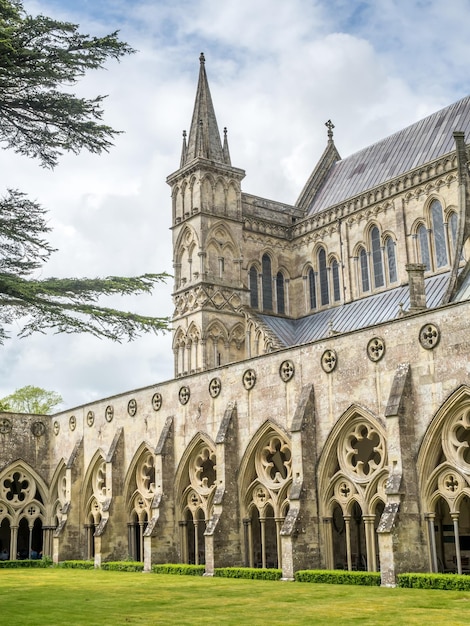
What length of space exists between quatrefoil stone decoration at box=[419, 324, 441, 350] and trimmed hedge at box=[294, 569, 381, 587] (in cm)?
612

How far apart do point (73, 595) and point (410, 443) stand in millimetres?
9407

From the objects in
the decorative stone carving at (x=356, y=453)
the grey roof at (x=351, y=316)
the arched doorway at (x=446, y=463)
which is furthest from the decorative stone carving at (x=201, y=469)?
the arched doorway at (x=446, y=463)

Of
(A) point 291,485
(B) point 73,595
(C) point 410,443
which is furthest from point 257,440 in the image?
(B) point 73,595

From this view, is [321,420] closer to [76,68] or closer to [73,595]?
[73,595]

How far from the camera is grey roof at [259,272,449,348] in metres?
36.5

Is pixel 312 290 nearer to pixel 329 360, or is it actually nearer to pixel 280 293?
pixel 280 293

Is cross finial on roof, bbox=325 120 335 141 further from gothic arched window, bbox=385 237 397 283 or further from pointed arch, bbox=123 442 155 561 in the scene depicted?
pointed arch, bbox=123 442 155 561

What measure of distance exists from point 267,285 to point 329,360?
2054 cm

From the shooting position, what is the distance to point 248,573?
24672 millimetres

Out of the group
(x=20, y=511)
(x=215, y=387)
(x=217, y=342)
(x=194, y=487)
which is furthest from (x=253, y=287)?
(x=194, y=487)

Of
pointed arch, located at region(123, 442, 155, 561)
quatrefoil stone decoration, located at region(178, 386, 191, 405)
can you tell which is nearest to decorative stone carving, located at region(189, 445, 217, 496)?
quatrefoil stone decoration, located at region(178, 386, 191, 405)

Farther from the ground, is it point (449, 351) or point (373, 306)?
point (373, 306)

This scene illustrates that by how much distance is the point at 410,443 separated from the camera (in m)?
21.6

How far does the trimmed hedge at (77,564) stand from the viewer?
33.3m
